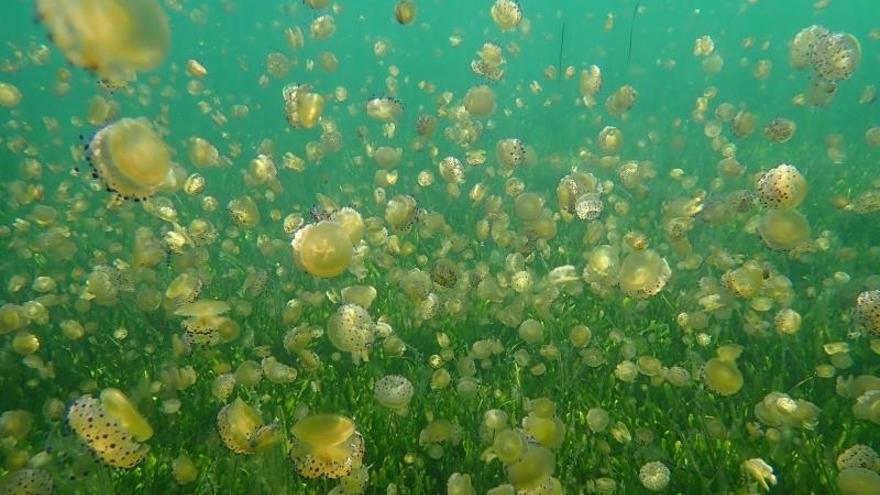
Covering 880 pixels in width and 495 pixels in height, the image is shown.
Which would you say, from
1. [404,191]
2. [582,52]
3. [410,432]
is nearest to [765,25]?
[582,52]

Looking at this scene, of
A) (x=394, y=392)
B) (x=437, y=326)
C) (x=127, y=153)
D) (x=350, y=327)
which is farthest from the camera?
(x=437, y=326)

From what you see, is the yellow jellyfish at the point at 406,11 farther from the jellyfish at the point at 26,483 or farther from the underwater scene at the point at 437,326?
the jellyfish at the point at 26,483

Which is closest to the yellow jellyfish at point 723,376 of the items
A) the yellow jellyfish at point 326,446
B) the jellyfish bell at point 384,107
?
the yellow jellyfish at point 326,446

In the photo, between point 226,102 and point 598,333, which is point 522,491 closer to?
point 598,333

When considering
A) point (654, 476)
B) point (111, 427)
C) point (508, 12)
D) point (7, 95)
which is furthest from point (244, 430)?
point (7, 95)

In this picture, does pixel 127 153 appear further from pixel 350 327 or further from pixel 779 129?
pixel 779 129
